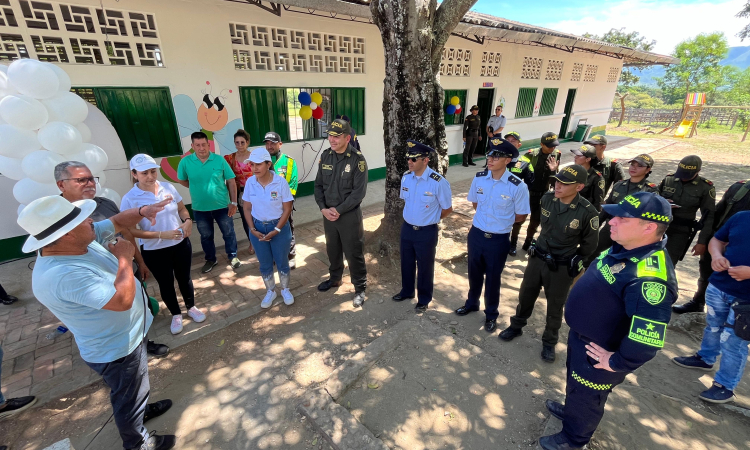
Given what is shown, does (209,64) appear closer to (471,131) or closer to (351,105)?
(351,105)

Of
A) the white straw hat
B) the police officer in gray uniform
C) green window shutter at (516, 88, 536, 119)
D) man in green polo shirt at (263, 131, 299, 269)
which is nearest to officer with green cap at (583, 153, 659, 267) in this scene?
the police officer in gray uniform

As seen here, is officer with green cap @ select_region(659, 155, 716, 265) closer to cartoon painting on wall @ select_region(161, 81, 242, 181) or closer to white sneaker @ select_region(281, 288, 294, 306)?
white sneaker @ select_region(281, 288, 294, 306)

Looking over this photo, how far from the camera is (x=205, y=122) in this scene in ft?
19.7

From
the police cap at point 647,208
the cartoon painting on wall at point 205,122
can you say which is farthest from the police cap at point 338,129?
the cartoon painting on wall at point 205,122

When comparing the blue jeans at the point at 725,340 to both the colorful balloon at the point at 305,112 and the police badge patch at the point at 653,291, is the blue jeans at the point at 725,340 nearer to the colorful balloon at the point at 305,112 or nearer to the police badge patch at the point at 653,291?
the police badge patch at the point at 653,291

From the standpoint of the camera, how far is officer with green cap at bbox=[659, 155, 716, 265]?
364cm

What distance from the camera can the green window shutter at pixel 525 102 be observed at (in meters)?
12.6

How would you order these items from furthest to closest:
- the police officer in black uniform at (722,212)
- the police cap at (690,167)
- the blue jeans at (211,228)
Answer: the blue jeans at (211,228), the police cap at (690,167), the police officer in black uniform at (722,212)

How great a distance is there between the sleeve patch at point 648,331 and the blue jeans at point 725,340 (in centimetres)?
181

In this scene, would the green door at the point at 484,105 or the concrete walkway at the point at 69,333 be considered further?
the green door at the point at 484,105

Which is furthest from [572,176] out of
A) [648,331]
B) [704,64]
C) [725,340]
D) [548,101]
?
[704,64]

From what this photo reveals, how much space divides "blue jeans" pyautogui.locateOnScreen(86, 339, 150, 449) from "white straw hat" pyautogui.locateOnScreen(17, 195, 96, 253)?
859 mm

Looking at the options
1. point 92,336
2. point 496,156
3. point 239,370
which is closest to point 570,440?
point 496,156

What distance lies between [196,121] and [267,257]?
3.53 metres
